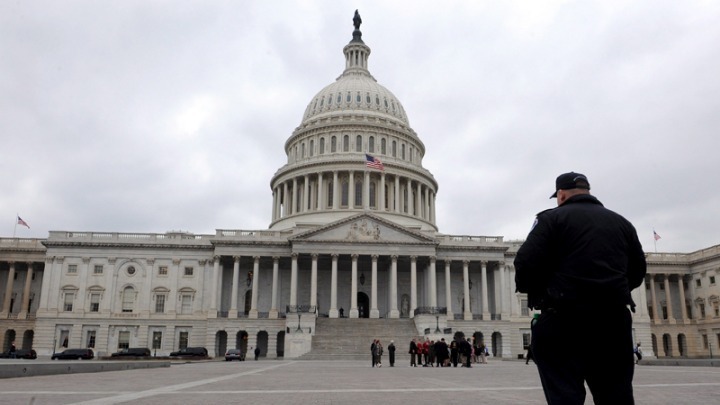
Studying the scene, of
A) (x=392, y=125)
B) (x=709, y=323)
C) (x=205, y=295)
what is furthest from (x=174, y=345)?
(x=709, y=323)

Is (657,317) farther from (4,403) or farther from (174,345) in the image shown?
(4,403)

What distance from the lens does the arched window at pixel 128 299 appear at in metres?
73.0

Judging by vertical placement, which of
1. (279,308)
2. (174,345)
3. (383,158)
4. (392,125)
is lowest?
(174,345)

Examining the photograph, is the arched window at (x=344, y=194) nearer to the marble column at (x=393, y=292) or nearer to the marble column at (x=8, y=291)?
the marble column at (x=393, y=292)

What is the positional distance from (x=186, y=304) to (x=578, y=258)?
240ft

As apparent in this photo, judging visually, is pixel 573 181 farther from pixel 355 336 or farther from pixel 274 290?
pixel 274 290

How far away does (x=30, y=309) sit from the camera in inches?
3041

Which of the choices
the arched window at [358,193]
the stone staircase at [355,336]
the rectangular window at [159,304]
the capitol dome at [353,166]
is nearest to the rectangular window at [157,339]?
the rectangular window at [159,304]

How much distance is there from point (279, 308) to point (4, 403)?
63.0m

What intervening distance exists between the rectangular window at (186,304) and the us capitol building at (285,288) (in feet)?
0.54

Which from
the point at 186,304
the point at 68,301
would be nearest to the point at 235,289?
the point at 186,304

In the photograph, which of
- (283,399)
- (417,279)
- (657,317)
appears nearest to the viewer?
(283,399)

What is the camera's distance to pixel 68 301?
7225cm

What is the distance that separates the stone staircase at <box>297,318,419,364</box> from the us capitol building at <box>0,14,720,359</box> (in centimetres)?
55
